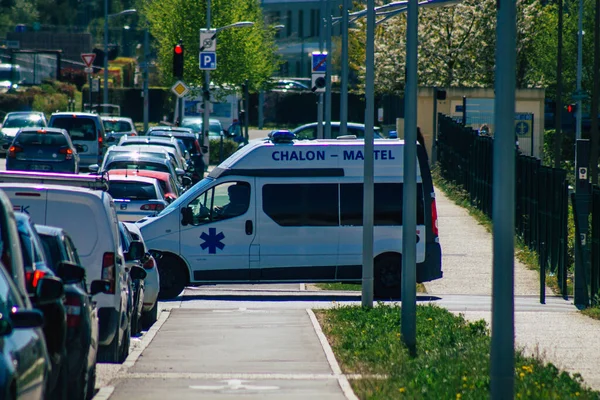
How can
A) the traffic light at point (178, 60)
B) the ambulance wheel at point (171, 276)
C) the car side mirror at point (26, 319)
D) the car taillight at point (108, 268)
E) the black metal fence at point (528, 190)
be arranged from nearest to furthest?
the car side mirror at point (26, 319) < the car taillight at point (108, 268) < the ambulance wheel at point (171, 276) < the black metal fence at point (528, 190) < the traffic light at point (178, 60)

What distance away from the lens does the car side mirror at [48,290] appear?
712 cm

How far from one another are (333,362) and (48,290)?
529 cm

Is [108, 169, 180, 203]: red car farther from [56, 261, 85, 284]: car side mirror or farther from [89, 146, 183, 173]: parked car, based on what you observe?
[56, 261, 85, 284]: car side mirror

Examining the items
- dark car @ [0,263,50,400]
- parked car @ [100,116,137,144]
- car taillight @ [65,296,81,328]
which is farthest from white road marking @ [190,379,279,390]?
parked car @ [100,116,137,144]

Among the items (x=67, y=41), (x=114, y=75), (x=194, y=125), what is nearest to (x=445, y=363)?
(x=194, y=125)

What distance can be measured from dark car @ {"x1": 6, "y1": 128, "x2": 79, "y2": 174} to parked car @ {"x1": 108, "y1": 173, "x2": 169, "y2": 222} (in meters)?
10.2

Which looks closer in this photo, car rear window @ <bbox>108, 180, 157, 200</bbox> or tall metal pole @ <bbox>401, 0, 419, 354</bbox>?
tall metal pole @ <bbox>401, 0, 419, 354</bbox>

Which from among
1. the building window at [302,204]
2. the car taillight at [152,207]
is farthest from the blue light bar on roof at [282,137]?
the car taillight at [152,207]

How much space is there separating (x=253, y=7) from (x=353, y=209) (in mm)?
Result: 47611

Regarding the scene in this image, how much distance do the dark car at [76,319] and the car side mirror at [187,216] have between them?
9220 mm

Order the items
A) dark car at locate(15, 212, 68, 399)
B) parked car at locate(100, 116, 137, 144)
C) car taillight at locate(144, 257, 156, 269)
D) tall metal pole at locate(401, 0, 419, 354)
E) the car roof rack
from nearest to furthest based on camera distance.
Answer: dark car at locate(15, 212, 68, 399) → tall metal pole at locate(401, 0, 419, 354) → the car roof rack → car taillight at locate(144, 257, 156, 269) → parked car at locate(100, 116, 137, 144)

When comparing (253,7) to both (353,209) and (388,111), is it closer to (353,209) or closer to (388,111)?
(388,111)

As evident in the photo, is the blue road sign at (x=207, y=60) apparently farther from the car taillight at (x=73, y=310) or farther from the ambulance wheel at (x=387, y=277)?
the car taillight at (x=73, y=310)

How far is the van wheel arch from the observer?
1909 cm
